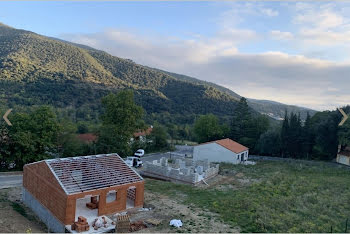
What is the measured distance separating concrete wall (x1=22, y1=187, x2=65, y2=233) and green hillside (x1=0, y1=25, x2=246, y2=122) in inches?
1698

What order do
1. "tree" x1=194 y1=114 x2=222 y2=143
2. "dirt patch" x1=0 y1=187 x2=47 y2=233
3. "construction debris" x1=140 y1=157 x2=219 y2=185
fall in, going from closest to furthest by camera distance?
"dirt patch" x1=0 y1=187 x2=47 y2=233
"construction debris" x1=140 y1=157 x2=219 y2=185
"tree" x1=194 y1=114 x2=222 y2=143

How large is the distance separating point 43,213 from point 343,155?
36756mm

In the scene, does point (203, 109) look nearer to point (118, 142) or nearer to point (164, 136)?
point (164, 136)

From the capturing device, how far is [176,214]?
16.6 metres

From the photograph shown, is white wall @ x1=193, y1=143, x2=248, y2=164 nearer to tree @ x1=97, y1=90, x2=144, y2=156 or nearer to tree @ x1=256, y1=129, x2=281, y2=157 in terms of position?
tree @ x1=256, y1=129, x2=281, y2=157

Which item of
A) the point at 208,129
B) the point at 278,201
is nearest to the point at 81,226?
the point at 278,201

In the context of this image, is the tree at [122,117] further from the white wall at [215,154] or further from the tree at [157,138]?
the tree at [157,138]

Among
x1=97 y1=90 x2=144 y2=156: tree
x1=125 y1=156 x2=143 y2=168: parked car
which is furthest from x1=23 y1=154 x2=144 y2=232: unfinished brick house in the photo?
x1=97 y1=90 x2=144 y2=156: tree

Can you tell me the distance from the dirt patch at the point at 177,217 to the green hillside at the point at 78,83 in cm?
4864

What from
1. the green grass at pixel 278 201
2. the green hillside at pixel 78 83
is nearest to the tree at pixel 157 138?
the green grass at pixel 278 201

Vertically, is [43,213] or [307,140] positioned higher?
[307,140]

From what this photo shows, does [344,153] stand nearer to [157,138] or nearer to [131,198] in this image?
[157,138]

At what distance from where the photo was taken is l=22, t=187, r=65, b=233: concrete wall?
15000 mm

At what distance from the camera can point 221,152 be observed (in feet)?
119
